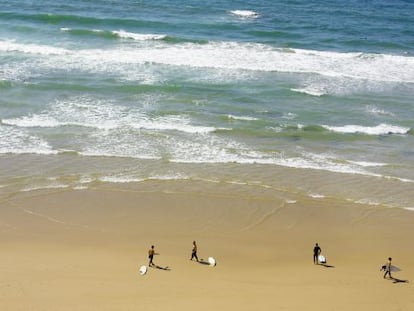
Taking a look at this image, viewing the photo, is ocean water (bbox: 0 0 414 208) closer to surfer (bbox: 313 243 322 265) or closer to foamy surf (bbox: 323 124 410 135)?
foamy surf (bbox: 323 124 410 135)

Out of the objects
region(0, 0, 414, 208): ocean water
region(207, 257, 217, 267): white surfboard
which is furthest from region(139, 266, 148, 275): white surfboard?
region(0, 0, 414, 208): ocean water

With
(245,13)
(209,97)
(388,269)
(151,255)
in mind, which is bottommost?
(388,269)

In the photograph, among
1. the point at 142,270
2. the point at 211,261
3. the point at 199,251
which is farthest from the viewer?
the point at 199,251

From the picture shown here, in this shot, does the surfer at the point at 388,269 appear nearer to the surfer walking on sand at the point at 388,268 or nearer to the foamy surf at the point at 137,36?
the surfer walking on sand at the point at 388,268

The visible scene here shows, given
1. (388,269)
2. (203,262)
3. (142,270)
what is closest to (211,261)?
(203,262)

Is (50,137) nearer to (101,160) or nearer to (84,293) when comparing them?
(101,160)

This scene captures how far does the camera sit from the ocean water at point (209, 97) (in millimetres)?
30281

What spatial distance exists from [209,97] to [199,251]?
17.2m

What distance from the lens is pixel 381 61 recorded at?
48.2 metres

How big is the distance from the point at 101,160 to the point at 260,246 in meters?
10.0

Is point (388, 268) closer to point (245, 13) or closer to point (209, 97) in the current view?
point (209, 97)

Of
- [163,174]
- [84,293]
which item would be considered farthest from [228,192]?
[84,293]

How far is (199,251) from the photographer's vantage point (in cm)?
2386

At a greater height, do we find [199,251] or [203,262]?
[199,251]
